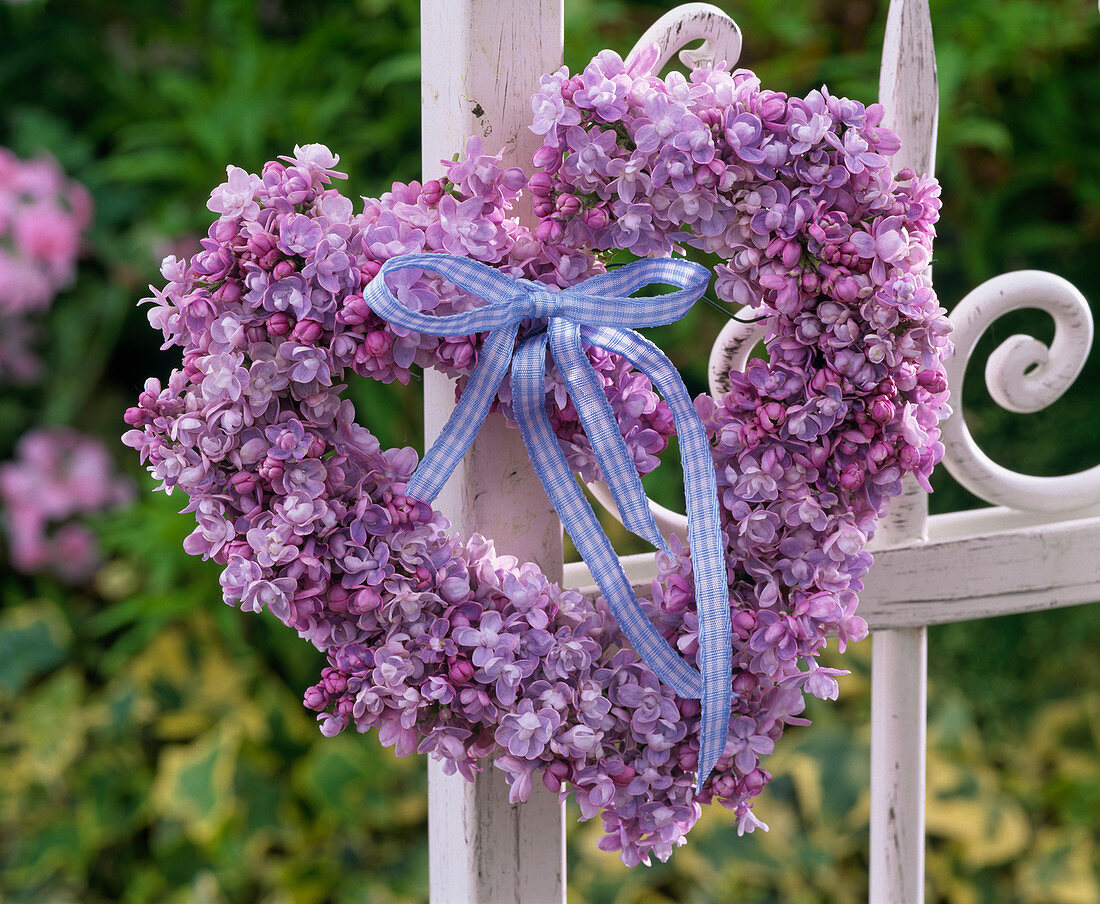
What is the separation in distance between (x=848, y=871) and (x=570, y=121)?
1132 millimetres

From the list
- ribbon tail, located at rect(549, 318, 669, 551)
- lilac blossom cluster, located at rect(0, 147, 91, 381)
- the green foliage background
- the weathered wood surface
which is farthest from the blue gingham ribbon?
lilac blossom cluster, located at rect(0, 147, 91, 381)

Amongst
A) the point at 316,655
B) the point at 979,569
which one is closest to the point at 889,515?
the point at 979,569

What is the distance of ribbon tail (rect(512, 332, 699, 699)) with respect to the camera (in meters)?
0.58

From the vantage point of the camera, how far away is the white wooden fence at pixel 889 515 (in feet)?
2.00

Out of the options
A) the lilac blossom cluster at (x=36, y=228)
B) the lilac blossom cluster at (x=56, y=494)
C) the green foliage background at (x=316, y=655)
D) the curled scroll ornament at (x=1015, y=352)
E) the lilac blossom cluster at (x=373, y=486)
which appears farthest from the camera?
the lilac blossom cluster at (x=56, y=494)

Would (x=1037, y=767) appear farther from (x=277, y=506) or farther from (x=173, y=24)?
(x=173, y=24)

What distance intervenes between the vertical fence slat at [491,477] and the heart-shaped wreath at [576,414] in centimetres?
4

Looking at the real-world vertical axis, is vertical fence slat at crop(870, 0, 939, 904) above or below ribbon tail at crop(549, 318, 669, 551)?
below

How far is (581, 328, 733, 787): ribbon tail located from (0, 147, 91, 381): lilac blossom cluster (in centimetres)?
115

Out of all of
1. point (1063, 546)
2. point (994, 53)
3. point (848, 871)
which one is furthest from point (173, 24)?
point (848, 871)

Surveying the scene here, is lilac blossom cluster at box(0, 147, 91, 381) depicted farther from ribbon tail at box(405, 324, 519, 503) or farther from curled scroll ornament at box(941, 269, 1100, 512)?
curled scroll ornament at box(941, 269, 1100, 512)

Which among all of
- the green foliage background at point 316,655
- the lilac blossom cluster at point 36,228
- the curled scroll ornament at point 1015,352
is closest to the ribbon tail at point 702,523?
the curled scroll ornament at point 1015,352

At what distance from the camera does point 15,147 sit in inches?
61.3

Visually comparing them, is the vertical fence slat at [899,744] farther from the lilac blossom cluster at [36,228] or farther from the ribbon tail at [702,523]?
the lilac blossom cluster at [36,228]
